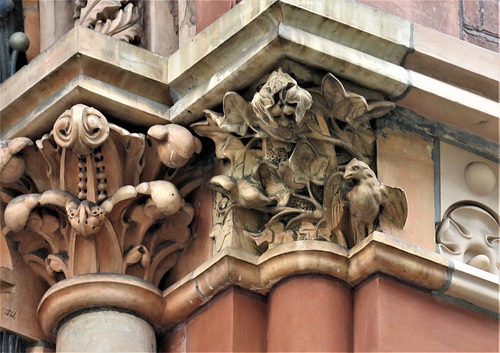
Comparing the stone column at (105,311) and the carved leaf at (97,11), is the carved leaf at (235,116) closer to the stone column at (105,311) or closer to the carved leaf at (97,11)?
the stone column at (105,311)

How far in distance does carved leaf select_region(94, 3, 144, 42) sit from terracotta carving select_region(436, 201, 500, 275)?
1.15 meters

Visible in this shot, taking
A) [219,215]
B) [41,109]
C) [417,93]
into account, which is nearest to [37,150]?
[41,109]

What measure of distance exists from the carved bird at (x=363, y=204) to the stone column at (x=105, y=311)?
579mm

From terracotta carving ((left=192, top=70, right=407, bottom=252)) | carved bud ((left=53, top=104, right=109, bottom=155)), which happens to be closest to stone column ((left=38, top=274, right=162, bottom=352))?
terracotta carving ((left=192, top=70, right=407, bottom=252))

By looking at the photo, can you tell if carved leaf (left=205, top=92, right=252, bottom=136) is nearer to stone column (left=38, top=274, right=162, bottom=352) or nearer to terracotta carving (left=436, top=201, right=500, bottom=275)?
stone column (left=38, top=274, right=162, bottom=352)

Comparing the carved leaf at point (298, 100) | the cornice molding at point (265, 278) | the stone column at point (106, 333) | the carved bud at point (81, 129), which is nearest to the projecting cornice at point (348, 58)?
the carved leaf at point (298, 100)

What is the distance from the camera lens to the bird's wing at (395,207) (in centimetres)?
564

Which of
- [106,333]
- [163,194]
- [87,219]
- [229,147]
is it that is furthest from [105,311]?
[229,147]

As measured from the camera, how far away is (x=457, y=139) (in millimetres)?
5930

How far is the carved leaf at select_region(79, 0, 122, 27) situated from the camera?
6.32m

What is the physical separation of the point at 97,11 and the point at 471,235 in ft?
4.61

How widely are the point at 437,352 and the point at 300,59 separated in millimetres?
890

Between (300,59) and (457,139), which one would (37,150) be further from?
(457,139)

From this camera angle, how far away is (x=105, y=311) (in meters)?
5.73
